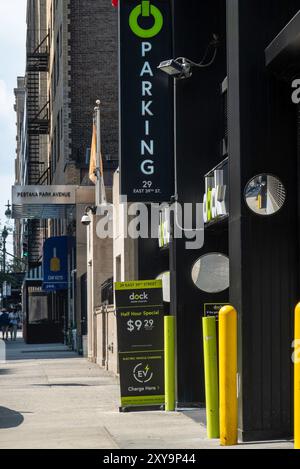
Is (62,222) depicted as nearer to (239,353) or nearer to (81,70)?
(81,70)

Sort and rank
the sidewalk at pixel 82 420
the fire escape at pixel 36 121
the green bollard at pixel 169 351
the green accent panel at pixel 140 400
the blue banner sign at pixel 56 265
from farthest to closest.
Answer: the fire escape at pixel 36 121 < the blue banner sign at pixel 56 265 < the green accent panel at pixel 140 400 < the green bollard at pixel 169 351 < the sidewalk at pixel 82 420

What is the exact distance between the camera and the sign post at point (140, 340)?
17.1m

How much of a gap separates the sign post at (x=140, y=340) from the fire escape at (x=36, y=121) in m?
46.1

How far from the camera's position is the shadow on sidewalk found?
51.3 feet

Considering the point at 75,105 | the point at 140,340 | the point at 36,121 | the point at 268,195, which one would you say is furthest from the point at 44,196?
the point at 268,195

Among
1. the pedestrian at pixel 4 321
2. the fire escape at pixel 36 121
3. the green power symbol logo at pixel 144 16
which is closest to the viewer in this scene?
the green power symbol logo at pixel 144 16

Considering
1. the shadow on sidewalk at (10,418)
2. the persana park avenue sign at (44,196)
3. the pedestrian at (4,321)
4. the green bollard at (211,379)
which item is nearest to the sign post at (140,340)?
the shadow on sidewalk at (10,418)

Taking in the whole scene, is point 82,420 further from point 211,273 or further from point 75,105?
point 75,105

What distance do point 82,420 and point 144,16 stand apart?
22.6 ft

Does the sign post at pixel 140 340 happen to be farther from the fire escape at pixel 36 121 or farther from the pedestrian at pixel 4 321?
the fire escape at pixel 36 121

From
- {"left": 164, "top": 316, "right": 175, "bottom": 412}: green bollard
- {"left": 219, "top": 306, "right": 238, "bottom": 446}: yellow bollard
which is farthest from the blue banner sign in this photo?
{"left": 219, "top": 306, "right": 238, "bottom": 446}: yellow bollard

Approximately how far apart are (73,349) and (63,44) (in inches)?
587

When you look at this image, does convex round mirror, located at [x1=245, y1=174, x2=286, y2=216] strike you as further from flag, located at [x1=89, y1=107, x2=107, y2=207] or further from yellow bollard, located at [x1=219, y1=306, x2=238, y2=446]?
flag, located at [x1=89, y1=107, x2=107, y2=207]

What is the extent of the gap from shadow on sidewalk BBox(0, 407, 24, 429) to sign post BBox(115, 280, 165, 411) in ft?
5.41
